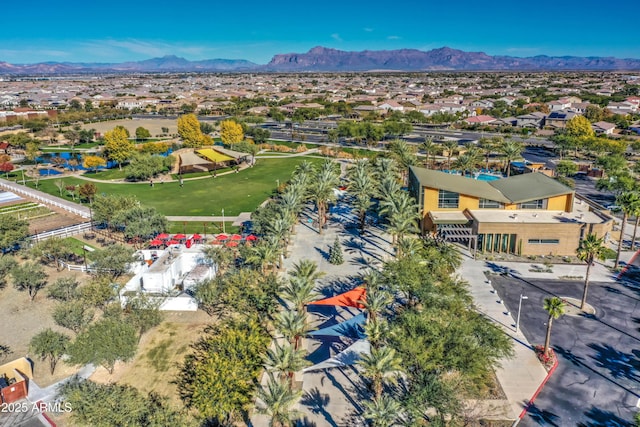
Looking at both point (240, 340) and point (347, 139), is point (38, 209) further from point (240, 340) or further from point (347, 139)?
point (347, 139)

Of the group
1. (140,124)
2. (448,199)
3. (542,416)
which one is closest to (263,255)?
(542,416)

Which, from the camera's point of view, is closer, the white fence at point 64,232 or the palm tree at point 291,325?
the palm tree at point 291,325

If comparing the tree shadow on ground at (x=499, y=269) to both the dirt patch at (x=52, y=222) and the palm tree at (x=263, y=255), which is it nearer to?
the palm tree at (x=263, y=255)

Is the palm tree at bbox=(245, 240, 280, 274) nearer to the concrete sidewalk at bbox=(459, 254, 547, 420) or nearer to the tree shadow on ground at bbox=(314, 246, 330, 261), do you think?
the tree shadow on ground at bbox=(314, 246, 330, 261)

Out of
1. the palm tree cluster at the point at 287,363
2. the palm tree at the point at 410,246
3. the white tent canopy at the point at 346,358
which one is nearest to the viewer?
the palm tree cluster at the point at 287,363

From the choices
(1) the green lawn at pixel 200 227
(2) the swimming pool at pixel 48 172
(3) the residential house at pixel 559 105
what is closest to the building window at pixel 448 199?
(1) the green lawn at pixel 200 227

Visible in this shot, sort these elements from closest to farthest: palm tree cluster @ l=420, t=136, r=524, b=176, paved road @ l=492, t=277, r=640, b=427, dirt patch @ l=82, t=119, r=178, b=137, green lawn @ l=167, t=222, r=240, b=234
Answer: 1. paved road @ l=492, t=277, r=640, b=427
2. green lawn @ l=167, t=222, r=240, b=234
3. palm tree cluster @ l=420, t=136, r=524, b=176
4. dirt patch @ l=82, t=119, r=178, b=137

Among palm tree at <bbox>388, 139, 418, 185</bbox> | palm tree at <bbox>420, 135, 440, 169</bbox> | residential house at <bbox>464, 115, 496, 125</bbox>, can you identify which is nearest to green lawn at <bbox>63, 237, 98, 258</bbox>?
palm tree at <bbox>388, 139, 418, 185</bbox>

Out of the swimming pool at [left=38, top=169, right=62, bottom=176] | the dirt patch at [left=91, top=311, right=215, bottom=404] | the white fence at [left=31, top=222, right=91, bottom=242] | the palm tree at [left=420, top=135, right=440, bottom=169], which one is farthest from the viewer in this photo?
the swimming pool at [left=38, top=169, right=62, bottom=176]
